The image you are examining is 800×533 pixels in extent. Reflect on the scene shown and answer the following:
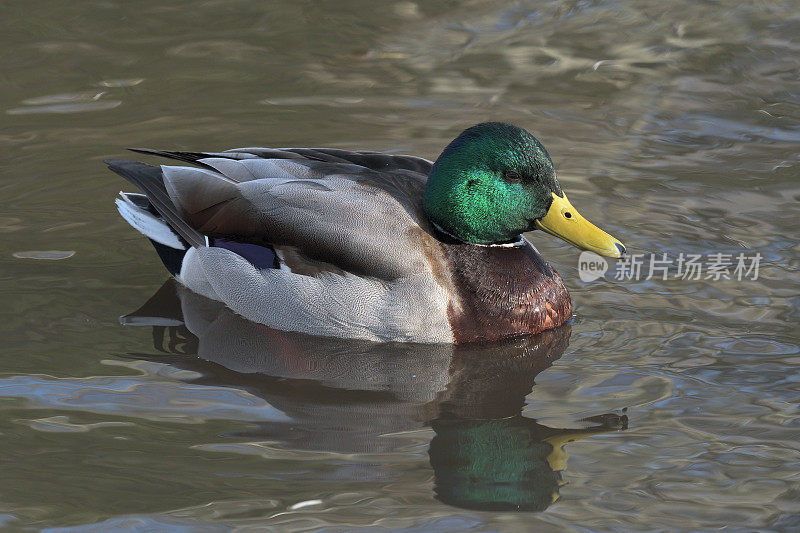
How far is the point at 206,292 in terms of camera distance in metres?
7.33

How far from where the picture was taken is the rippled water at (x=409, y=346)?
17.1 ft

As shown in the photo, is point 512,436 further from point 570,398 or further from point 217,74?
point 217,74

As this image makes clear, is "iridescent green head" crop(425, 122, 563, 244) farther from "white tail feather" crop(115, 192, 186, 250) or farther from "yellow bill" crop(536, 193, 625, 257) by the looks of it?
"white tail feather" crop(115, 192, 186, 250)

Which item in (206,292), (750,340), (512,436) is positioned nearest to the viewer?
(512,436)

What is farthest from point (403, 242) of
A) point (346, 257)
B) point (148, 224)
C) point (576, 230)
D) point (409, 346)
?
point (148, 224)

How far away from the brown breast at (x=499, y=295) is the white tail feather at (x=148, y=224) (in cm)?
170

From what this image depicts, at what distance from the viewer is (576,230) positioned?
666 centimetres

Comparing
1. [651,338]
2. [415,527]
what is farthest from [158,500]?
[651,338]

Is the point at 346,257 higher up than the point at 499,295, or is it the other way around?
the point at 346,257

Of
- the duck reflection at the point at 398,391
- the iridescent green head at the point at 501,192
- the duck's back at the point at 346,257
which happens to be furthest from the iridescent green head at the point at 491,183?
the duck reflection at the point at 398,391

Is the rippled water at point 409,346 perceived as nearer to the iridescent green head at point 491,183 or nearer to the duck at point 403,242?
the duck at point 403,242

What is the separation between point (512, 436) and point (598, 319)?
140 centimetres

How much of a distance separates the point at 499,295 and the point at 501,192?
0.56 m

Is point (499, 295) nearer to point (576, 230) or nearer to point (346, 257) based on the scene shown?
point (576, 230)
